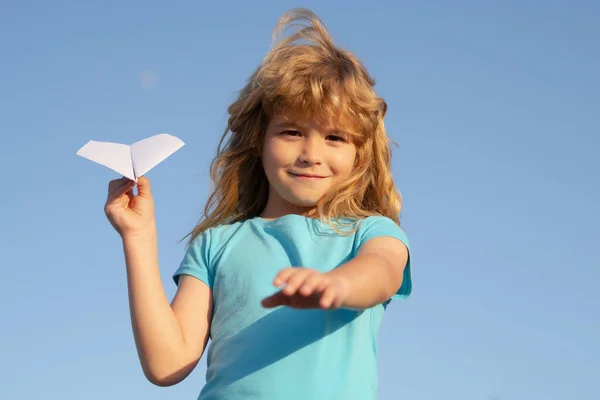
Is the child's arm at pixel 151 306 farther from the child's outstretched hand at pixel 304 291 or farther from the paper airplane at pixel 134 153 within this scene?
the child's outstretched hand at pixel 304 291

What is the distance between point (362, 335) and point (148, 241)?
118 centimetres

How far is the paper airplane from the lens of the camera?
427 cm

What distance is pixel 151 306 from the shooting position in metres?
4.36

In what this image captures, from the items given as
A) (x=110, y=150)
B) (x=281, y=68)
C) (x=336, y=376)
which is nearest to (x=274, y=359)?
(x=336, y=376)

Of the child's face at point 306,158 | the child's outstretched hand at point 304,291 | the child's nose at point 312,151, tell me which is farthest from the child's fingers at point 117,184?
the child's outstretched hand at point 304,291

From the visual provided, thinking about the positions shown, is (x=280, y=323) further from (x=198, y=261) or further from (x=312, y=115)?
(x=312, y=115)

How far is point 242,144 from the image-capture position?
17.2 ft

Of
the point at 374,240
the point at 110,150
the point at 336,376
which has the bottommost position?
the point at 336,376

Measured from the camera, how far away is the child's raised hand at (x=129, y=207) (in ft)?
14.6

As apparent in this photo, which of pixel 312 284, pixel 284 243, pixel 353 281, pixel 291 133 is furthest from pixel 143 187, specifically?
pixel 312 284

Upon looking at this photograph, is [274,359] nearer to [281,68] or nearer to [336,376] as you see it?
[336,376]

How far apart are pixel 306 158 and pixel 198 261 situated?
0.81 m

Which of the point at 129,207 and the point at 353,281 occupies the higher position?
the point at 129,207

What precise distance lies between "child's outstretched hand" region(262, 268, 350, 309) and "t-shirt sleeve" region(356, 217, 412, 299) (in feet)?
3.81
